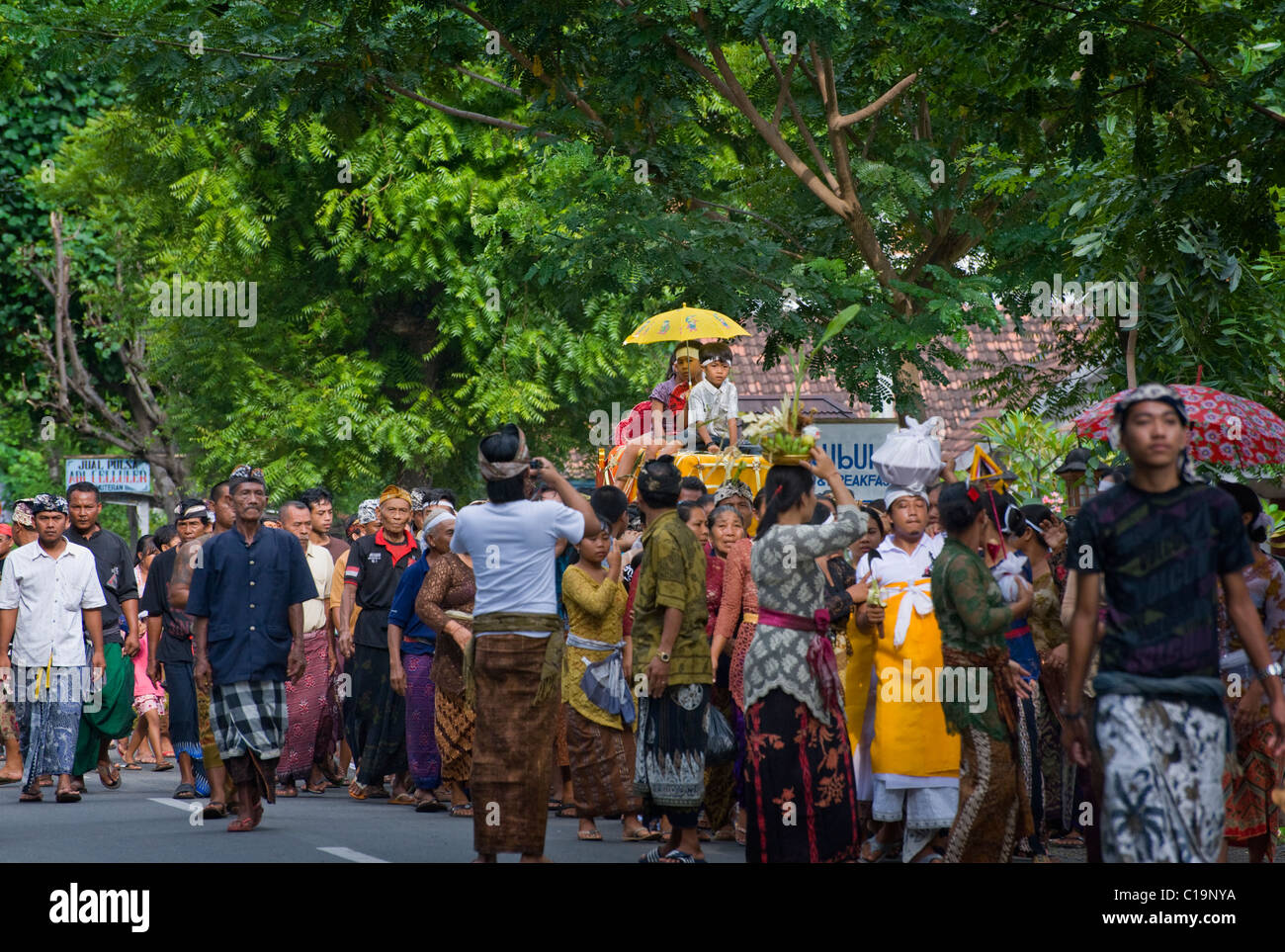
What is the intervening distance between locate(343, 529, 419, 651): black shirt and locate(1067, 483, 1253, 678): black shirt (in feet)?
24.3

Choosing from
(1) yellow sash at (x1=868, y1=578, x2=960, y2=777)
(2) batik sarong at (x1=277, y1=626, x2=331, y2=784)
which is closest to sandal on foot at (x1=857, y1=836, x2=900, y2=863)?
(1) yellow sash at (x1=868, y1=578, x2=960, y2=777)

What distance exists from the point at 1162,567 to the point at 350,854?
507 cm

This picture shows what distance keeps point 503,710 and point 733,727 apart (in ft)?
8.07

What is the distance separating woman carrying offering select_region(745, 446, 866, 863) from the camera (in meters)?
8.10

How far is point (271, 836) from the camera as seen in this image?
10.3m

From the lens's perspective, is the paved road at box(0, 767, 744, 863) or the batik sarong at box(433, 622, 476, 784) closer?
the paved road at box(0, 767, 744, 863)

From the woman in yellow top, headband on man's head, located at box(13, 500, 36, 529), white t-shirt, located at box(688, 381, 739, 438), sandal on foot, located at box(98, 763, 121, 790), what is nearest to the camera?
the woman in yellow top

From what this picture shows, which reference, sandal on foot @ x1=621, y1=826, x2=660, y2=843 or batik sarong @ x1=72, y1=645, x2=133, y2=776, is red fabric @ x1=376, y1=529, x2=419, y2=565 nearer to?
batik sarong @ x1=72, y1=645, x2=133, y2=776

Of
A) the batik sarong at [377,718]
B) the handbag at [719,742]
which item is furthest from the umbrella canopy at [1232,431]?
the batik sarong at [377,718]

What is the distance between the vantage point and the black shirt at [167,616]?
12805 millimetres

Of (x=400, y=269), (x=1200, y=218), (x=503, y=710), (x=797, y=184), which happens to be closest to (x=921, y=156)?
(x=797, y=184)

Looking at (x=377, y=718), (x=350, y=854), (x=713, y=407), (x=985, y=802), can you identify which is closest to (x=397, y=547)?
(x=377, y=718)

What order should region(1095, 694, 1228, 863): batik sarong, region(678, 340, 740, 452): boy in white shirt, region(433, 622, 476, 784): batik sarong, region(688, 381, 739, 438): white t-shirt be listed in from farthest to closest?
region(688, 381, 739, 438): white t-shirt, region(678, 340, 740, 452): boy in white shirt, region(433, 622, 476, 784): batik sarong, region(1095, 694, 1228, 863): batik sarong

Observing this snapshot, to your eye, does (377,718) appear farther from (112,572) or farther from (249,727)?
(112,572)
